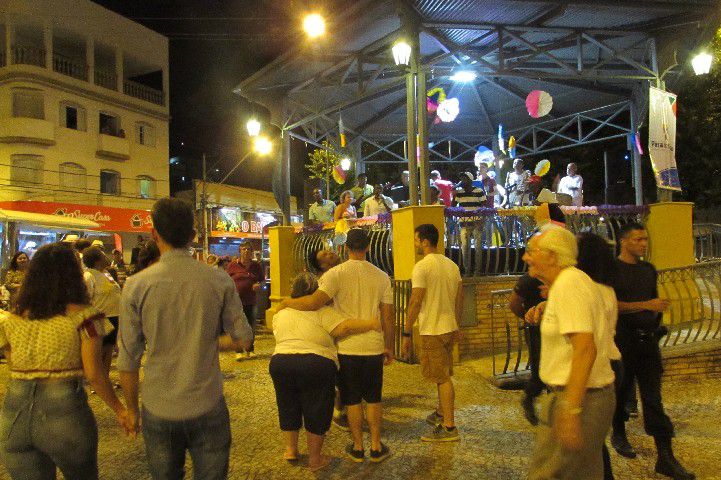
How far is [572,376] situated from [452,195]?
10851 mm

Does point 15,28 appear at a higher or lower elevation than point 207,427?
higher

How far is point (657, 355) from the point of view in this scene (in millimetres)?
4500

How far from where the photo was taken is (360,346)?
16.1ft

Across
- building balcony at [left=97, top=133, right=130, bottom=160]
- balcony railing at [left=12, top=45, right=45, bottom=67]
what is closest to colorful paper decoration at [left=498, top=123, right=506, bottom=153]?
building balcony at [left=97, top=133, right=130, bottom=160]

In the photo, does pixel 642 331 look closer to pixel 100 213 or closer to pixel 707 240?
pixel 707 240

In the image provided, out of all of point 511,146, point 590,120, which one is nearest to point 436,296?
point 511,146

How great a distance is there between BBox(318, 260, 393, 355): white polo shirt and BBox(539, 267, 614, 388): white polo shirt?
2157 millimetres

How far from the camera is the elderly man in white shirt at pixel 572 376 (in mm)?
2691

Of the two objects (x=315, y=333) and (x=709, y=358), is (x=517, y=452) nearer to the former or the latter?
(x=315, y=333)

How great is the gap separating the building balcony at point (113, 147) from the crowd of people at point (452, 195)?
20614 mm

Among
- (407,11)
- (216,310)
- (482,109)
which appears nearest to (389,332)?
(216,310)

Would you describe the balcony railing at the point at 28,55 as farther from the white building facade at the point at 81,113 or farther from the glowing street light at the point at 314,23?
the glowing street light at the point at 314,23

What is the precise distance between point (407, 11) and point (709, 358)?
6.64 metres

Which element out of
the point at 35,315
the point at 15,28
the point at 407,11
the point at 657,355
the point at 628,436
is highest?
the point at 15,28
